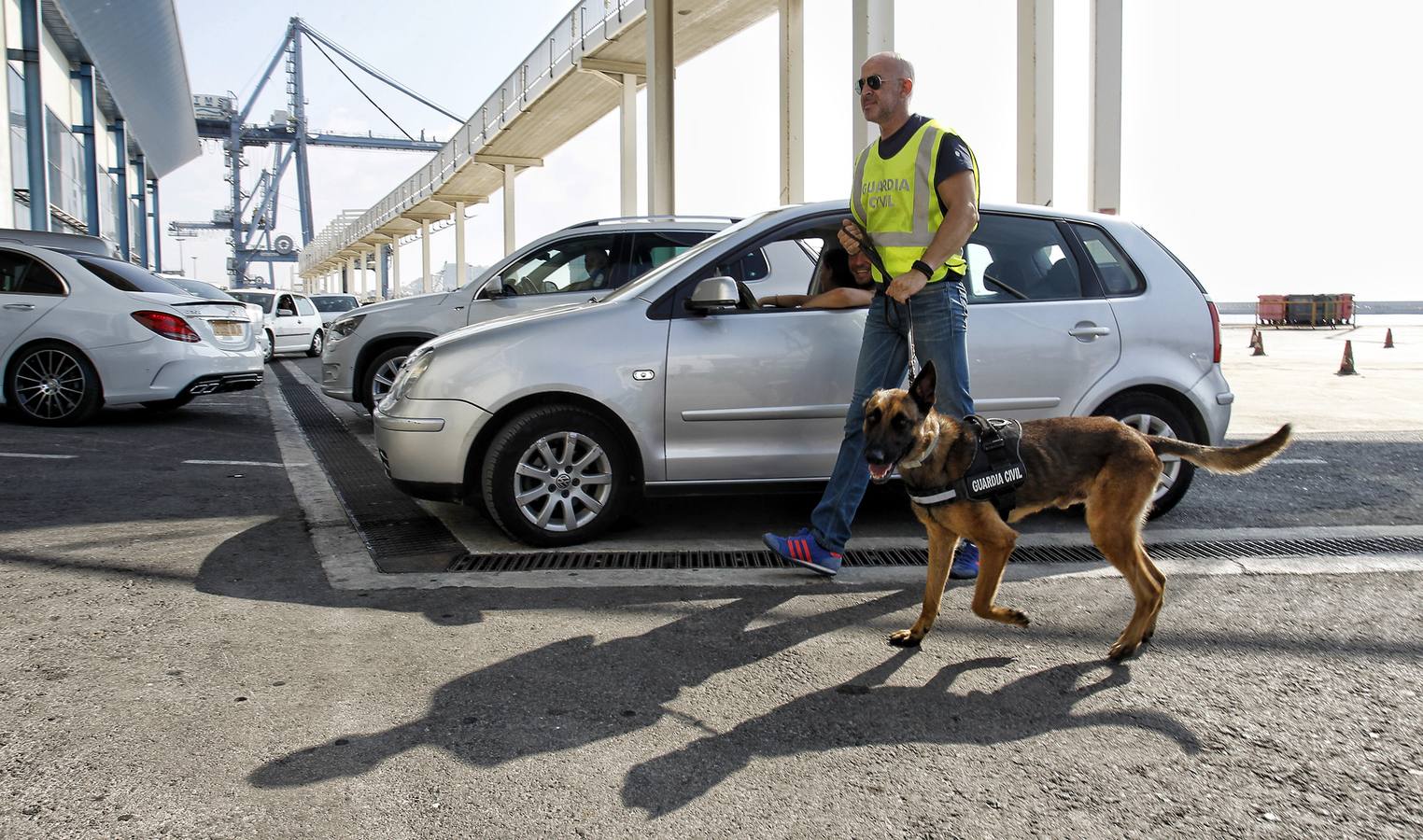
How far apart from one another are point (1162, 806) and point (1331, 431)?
7.76 metres

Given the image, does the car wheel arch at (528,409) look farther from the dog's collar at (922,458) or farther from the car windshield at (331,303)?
Result: the car windshield at (331,303)

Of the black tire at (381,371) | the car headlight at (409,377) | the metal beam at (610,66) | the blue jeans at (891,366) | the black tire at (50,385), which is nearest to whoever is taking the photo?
the blue jeans at (891,366)

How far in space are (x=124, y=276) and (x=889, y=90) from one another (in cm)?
801

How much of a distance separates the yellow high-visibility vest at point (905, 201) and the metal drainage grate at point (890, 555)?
1295 mm

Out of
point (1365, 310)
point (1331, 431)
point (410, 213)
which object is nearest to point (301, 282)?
point (410, 213)

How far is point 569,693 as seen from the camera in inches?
118

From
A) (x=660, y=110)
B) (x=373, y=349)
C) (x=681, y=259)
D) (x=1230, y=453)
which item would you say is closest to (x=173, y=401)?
(x=373, y=349)

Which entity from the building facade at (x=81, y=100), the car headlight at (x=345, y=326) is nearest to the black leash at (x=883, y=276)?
the car headlight at (x=345, y=326)

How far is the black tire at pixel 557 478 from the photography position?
4.68 m

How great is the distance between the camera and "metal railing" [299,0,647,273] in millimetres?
20717

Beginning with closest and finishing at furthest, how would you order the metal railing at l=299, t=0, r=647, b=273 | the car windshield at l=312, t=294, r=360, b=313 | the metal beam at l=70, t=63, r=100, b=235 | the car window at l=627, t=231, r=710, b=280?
1. the car window at l=627, t=231, r=710, b=280
2. the metal railing at l=299, t=0, r=647, b=273
3. the metal beam at l=70, t=63, r=100, b=235
4. the car windshield at l=312, t=294, r=360, b=313

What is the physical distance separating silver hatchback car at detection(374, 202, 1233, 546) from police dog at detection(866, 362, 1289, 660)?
1.40 m

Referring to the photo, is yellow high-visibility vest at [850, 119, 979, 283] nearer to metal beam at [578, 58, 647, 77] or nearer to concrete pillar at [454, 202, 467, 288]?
metal beam at [578, 58, 647, 77]

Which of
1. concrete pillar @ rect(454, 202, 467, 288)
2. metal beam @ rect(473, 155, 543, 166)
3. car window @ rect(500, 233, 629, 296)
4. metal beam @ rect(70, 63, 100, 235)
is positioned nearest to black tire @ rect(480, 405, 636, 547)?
car window @ rect(500, 233, 629, 296)
